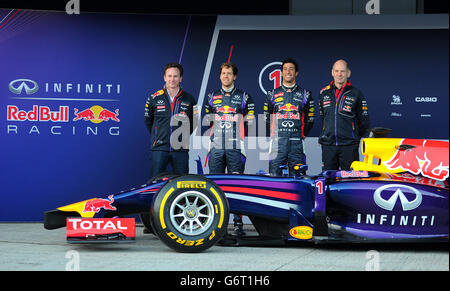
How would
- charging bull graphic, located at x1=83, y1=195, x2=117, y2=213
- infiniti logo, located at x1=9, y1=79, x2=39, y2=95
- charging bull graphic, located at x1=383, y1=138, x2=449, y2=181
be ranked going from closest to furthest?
charging bull graphic, located at x1=83, y1=195, x2=117, y2=213 < charging bull graphic, located at x1=383, y1=138, x2=449, y2=181 < infiniti logo, located at x1=9, y1=79, x2=39, y2=95

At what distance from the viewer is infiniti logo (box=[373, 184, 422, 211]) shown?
583 centimetres

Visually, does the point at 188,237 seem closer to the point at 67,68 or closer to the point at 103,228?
the point at 103,228

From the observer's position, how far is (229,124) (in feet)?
24.9

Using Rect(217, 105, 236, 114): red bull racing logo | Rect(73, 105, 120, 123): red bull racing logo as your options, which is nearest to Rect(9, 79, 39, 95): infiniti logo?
Rect(73, 105, 120, 123): red bull racing logo

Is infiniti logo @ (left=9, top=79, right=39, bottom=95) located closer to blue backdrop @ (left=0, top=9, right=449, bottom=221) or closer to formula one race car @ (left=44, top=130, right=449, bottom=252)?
blue backdrop @ (left=0, top=9, right=449, bottom=221)

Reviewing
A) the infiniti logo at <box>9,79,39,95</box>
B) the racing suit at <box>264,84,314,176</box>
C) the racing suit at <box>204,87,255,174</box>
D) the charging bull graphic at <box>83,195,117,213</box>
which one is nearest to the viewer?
the charging bull graphic at <box>83,195,117,213</box>

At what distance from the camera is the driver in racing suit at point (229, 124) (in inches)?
296

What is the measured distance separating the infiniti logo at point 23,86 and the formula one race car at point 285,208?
3125 millimetres

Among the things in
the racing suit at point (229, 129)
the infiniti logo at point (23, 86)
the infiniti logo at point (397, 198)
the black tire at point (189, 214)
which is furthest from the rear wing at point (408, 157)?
the infiniti logo at point (23, 86)

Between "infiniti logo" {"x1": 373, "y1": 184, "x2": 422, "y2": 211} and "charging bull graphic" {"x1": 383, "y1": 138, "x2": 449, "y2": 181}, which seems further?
"charging bull graphic" {"x1": 383, "y1": 138, "x2": 449, "y2": 181}

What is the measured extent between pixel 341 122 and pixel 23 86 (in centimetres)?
397

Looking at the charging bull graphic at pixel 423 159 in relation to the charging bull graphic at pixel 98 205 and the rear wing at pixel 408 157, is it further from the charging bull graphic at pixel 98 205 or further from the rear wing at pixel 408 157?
the charging bull graphic at pixel 98 205

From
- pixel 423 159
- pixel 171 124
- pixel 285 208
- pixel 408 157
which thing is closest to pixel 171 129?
pixel 171 124

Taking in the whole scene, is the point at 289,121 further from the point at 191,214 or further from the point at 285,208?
the point at 191,214
